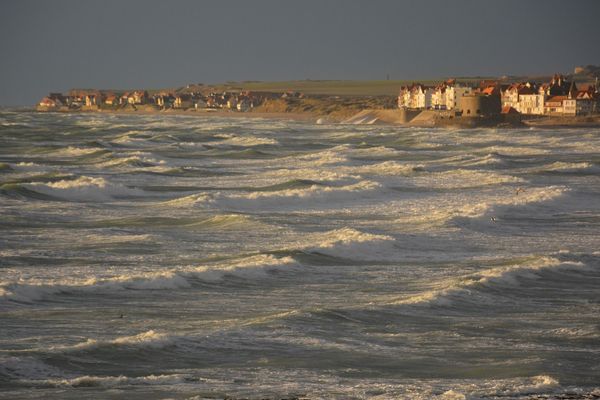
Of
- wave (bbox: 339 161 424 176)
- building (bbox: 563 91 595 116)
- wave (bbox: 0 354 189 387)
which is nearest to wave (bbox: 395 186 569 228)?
wave (bbox: 339 161 424 176)

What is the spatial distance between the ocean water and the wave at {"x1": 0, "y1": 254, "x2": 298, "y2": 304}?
2.2 inches

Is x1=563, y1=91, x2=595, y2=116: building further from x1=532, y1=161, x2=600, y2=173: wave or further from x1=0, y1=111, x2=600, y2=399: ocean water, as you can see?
x1=0, y1=111, x2=600, y2=399: ocean water

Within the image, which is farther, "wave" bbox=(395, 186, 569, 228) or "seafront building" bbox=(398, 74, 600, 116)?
"seafront building" bbox=(398, 74, 600, 116)

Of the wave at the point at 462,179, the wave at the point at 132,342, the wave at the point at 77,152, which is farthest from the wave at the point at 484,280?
the wave at the point at 77,152

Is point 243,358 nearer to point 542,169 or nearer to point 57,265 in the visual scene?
point 57,265

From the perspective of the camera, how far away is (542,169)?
2260 inches

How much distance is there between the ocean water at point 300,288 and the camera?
680 inches

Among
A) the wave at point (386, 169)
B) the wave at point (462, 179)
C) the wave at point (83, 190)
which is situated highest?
the wave at point (83, 190)

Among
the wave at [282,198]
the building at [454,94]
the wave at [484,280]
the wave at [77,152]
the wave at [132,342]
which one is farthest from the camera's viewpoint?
the building at [454,94]

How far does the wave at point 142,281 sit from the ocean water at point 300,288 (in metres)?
0.06

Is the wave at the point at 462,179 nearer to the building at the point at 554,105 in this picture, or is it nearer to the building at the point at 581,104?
the building at the point at 581,104

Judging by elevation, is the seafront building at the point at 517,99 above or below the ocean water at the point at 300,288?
below

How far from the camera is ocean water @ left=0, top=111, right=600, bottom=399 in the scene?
17266 millimetres

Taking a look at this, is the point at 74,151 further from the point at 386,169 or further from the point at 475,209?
the point at 475,209
